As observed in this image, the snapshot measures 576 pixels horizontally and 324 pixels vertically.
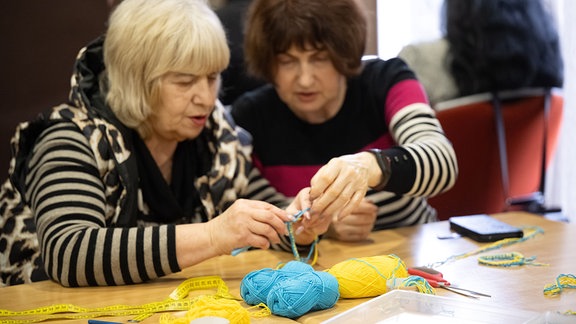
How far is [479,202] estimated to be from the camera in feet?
9.80

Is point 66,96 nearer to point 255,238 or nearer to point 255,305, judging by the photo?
point 255,238

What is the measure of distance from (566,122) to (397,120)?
1315mm

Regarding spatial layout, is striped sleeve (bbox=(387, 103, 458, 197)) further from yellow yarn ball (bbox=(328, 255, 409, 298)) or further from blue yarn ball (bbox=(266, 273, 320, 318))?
blue yarn ball (bbox=(266, 273, 320, 318))

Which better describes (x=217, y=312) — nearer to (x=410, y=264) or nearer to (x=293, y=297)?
(x=293, y=297)

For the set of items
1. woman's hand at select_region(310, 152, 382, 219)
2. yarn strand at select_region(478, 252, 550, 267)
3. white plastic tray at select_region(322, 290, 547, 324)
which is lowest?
yarn strand at select_region(478, 252, 550, 267)

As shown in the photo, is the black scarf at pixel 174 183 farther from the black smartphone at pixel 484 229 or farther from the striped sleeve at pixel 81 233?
the black smartphone at pixel 484 229

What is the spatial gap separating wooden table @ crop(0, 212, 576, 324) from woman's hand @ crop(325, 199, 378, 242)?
26 mm

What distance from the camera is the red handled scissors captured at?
1.30 m

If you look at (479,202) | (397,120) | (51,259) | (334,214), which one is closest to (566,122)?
(479,202)

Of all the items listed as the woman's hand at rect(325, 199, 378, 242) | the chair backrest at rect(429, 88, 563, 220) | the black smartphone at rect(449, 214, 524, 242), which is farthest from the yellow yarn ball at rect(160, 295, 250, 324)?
the chair backrest at rect(429, 88, 563, 220)

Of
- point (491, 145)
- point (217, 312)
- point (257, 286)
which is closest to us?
point (217, 312)

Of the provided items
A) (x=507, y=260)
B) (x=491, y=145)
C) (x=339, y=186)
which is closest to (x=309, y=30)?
(x=339, y=186)

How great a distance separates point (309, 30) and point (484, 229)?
0.72 metres

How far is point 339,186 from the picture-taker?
1523mm
